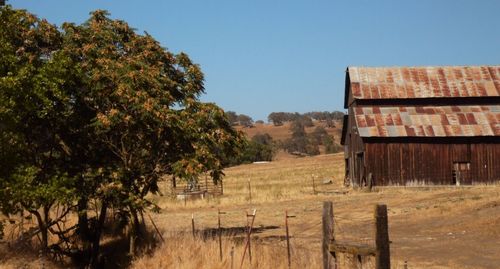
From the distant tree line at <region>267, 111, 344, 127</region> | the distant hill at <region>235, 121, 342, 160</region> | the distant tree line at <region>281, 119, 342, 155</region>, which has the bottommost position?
the distant tree line at <region>281, 119, 342, 155</region>

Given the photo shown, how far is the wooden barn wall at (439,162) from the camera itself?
35.5 m

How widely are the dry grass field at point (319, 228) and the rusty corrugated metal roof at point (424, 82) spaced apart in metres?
6.71

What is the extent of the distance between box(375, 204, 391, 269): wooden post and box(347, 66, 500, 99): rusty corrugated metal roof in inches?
1188

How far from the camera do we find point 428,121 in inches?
1435

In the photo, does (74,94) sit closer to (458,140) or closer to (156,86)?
(156,86)

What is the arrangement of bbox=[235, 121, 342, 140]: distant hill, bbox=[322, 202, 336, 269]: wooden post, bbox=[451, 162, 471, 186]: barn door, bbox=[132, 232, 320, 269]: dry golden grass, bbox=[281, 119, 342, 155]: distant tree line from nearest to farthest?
bbox=[322, 202, 336, 269]: wooden post → bbox=[132, 232, 320, 269]: dry golden grass → bbox=[451, 162, 471, 186]: barn door → bbox=[281, 119, 342, 155]: distant tree line → bbox=[235, 121, 342, 140]: distant hill

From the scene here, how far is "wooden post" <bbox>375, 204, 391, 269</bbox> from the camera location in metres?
7.93

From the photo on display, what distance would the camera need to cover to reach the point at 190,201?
37000 mm

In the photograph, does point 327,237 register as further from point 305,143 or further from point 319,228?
point 305,143

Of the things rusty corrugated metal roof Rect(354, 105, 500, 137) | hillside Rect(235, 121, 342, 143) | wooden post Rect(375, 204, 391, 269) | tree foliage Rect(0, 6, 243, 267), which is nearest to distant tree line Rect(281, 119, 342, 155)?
hillside Rect(235, 121, 342, 143)

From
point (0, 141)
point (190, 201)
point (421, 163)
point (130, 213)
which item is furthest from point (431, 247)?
point (190, 201)

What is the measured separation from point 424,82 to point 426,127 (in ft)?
14.1

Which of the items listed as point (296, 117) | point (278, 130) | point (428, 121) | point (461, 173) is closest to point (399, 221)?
point (461, 173)

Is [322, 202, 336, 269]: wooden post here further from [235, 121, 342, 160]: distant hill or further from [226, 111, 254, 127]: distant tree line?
[226, 111, 254, 127]: distant tree line
